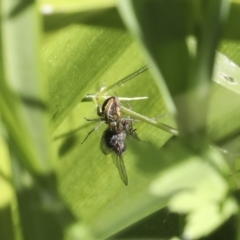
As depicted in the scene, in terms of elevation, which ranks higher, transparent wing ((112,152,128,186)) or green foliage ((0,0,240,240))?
green foliage ((0,0,240,240))

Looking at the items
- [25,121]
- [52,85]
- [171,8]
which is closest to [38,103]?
[25,121]

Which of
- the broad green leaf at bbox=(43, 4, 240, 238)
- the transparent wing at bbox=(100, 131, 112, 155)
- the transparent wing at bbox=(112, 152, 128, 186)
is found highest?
the broad green leaf at bbox=(43, 4, 240, 238)

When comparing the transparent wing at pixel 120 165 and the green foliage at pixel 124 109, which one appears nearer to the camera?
the green foliage at pixel 124 109

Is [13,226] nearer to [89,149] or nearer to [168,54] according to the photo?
[89,149]

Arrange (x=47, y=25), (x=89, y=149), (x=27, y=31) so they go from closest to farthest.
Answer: (x=27, y=31) → (x=47, y=25) → (x=89, y=149)
